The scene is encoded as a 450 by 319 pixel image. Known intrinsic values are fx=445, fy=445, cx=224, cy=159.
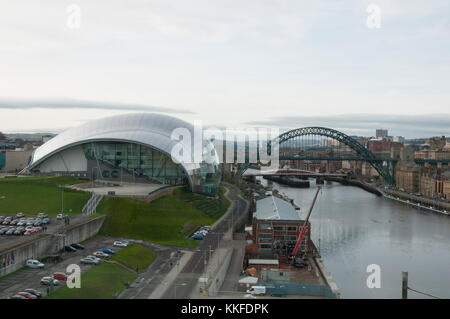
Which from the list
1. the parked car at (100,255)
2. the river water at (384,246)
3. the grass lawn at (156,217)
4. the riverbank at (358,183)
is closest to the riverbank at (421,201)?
the river water at (384,246)

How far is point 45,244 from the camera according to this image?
1521cm

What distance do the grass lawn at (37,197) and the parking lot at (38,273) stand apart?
432cm

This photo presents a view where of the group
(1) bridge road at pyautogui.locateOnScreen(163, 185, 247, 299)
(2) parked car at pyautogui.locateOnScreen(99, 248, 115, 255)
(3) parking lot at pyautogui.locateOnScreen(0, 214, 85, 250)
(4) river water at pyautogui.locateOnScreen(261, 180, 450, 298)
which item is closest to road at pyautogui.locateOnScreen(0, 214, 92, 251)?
(3) parking lot at pyautogui.locateOnScreen(0, 214, 85, 250)

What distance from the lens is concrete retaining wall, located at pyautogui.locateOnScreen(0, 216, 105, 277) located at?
13.2m

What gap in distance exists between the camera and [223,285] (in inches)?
549

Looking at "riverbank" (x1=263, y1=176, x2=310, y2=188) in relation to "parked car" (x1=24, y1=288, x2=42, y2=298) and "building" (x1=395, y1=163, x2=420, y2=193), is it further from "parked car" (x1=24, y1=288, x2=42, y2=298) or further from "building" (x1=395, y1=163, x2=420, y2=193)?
"parked car" (x1=24, y1=288, x2=42, y2=298)

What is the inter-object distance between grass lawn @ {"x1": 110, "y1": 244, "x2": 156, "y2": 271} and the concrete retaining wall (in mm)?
2091

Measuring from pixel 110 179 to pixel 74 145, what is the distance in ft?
10.4

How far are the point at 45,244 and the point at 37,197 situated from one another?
7549 millimetres

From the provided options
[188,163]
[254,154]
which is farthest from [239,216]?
[254,154]

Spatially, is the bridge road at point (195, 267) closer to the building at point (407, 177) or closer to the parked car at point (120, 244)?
the parked car at point (120, 244)

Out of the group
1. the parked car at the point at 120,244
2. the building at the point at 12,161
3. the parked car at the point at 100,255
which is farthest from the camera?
the building at the point at 12,161

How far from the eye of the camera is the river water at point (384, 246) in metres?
15.6
